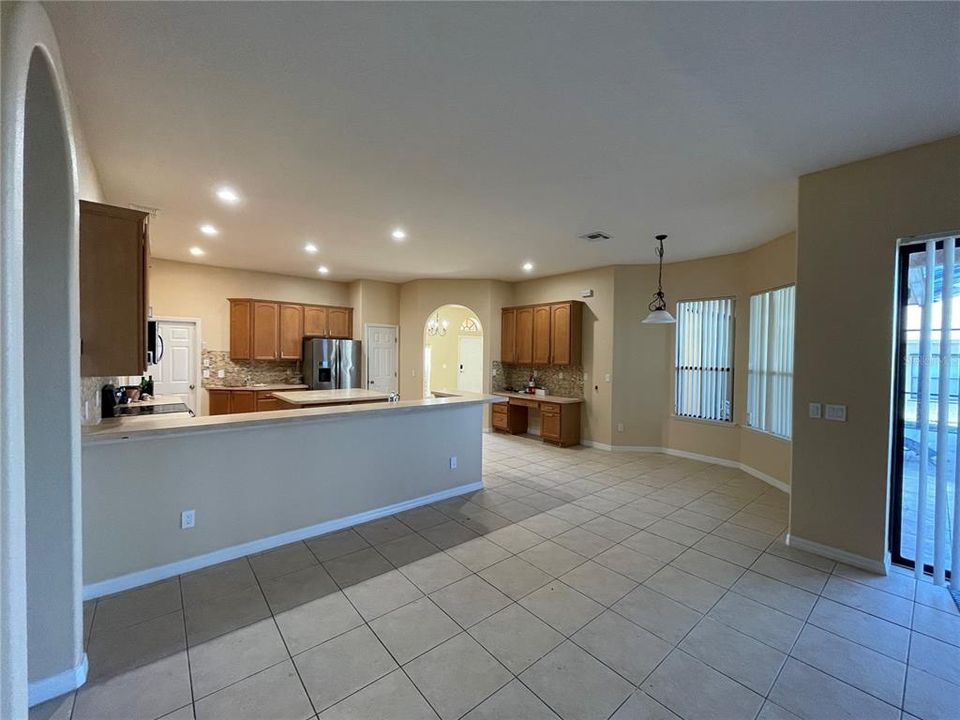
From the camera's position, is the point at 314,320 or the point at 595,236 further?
the point at 314,320

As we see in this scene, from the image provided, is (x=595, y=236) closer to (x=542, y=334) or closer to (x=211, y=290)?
(x=542, y=334)

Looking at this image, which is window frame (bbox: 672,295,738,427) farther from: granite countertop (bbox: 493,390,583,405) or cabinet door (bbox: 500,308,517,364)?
cabinet door (bbox: 500,308,517,364)

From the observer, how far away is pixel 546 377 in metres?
7.48

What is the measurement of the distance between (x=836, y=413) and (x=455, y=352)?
335 inches

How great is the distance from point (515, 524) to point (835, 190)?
Answer: 11.8 ft

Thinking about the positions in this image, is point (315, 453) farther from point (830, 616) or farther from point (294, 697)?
point (830, 616)

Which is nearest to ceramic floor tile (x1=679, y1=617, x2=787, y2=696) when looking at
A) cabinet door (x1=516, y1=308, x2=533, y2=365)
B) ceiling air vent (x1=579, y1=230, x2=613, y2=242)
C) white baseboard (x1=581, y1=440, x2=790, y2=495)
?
white baseboard (x1=581, y1=440, x2=790, y2=495)

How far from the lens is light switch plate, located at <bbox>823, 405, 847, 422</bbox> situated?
297 cm

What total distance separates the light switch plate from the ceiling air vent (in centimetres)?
266

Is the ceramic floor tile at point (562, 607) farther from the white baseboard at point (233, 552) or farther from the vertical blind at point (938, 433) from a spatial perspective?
the vertical blind at point (938, 433)

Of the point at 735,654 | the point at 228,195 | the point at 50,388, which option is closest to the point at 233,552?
the point at 50,388

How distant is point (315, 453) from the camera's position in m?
3.31

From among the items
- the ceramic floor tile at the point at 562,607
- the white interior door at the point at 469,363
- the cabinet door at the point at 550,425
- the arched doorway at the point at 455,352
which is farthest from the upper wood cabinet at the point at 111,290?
the white interior door at the point at 469,363

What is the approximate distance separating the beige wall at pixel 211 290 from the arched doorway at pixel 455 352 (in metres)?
3.72
